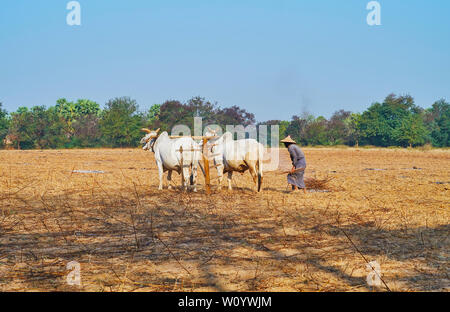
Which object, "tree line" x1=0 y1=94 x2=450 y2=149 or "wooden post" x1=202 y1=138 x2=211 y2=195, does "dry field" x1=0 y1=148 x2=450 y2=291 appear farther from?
"tree line" x1=0 y1=94 x2=450 y2=149

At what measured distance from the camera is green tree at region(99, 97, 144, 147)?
58344mm

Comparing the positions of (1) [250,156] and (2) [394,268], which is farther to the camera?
(1) [250,156]

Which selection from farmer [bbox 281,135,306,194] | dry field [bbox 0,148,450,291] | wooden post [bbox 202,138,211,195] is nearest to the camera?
dry field [bbox 0,148,450,291]

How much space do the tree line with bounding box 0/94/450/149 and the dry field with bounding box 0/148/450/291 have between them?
4844cm

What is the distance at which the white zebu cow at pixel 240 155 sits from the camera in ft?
39.3

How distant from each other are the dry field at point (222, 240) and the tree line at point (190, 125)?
4844cm

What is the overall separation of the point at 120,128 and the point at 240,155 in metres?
48.8

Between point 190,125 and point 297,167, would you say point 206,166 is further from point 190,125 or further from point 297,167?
point 190,125

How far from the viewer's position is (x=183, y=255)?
A: 5750mm

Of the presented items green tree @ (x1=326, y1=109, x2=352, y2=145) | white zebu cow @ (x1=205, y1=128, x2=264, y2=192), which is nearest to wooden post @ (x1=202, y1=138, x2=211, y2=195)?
white zebu cow @ (x1=205, y1=128, x2=264, y2=192)

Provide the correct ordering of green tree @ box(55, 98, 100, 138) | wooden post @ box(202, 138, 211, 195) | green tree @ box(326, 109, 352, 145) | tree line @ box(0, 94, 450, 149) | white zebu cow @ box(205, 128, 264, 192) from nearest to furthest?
wooden post @ box(202, 138, 211, 195)
white zebu cow @ box(205, 128, 264, 192)
tree line @ box(0, 94, 450, 149)
green tree @ box(326, 109, 352, 145)
green tree @ box(55, 98, 100, 138)

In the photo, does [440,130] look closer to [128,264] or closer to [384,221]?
[384,221]
